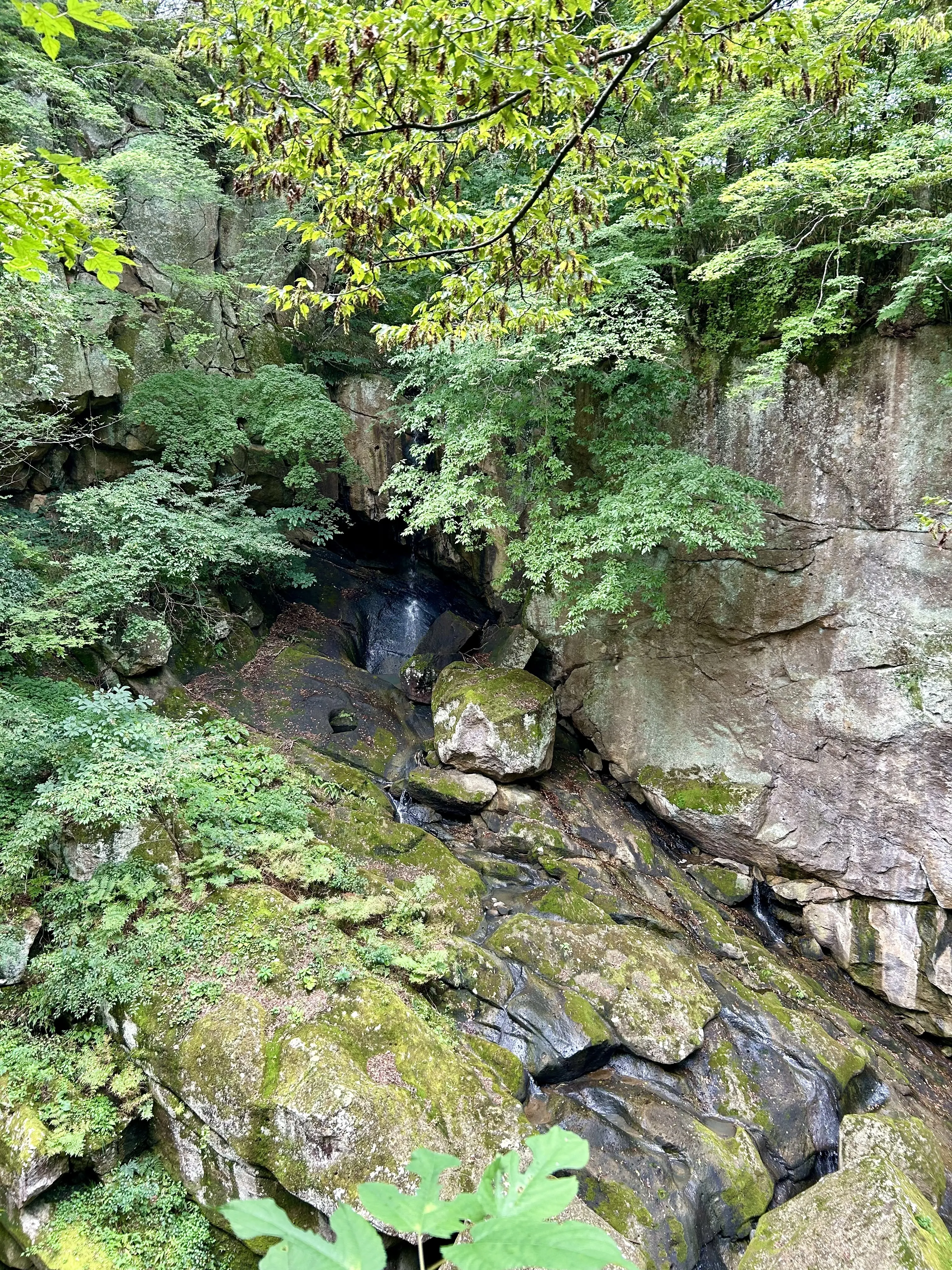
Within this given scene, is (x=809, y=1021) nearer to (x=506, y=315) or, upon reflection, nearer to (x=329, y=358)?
(x=506, y=315)

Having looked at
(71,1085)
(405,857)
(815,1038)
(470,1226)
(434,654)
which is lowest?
(815,1038)

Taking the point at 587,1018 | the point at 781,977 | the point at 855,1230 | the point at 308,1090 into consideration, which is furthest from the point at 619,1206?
the point at 781,977

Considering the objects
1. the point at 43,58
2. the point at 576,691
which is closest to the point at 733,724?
the point at 576,691

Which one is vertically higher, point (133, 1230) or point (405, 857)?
point (405, 857)

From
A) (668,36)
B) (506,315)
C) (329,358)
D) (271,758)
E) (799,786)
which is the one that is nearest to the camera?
(668,36)

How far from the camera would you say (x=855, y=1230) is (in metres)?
4.31

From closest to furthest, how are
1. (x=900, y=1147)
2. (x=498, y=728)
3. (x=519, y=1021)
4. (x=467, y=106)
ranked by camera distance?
(x=467, y=106)
(x=900, y=1147)
(x=519, y=1021)
(x=498, y=728)

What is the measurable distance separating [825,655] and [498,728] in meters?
4.74

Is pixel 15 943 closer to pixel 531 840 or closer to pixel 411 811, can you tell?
pixel 411 811

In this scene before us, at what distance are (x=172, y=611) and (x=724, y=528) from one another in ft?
27.3

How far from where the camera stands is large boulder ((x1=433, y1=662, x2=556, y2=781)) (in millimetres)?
9258

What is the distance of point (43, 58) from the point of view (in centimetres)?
920

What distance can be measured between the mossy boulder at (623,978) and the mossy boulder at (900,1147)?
142 centimetres

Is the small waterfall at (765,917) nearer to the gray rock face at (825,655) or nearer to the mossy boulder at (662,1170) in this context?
the gray rock face at (825,655)
